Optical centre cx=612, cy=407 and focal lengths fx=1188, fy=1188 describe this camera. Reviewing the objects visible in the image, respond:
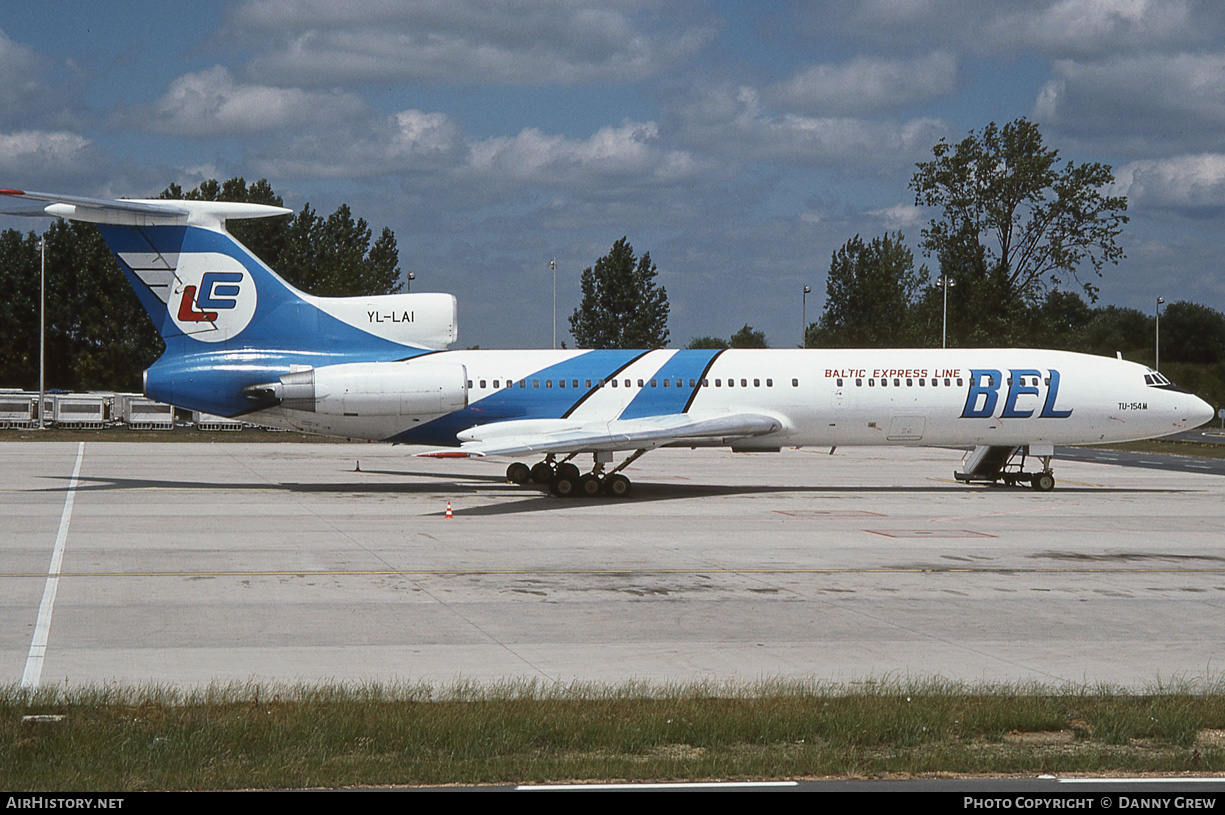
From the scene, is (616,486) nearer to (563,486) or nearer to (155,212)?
(563,486)

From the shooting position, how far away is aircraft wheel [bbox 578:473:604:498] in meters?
29.9

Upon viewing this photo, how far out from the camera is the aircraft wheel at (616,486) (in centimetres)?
2997

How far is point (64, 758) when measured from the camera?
26.6 feet

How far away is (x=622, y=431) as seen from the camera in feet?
95.9

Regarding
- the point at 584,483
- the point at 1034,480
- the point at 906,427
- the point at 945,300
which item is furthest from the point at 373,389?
Result: the point at 945,300

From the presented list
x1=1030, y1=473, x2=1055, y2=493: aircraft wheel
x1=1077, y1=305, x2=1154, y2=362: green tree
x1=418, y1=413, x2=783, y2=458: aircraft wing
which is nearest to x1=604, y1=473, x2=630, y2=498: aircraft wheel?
x1=418, y1=413, x2=783, y2=458: aircraft wing

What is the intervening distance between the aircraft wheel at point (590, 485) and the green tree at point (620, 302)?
57686 mm

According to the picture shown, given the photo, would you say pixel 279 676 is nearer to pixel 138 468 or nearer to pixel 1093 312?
pixel 138 468

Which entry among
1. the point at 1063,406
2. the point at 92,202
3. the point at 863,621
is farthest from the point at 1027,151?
the point at 863,621

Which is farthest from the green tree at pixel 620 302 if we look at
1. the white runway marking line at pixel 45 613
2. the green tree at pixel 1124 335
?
the white runway marking line at pixel 45 613

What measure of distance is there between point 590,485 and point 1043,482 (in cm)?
1273

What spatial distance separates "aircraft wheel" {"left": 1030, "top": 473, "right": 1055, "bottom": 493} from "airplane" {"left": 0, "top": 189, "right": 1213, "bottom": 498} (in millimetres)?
39

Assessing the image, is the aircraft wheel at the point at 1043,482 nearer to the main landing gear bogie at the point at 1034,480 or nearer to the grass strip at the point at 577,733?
the main landing gear bogie at the point at 1034,480

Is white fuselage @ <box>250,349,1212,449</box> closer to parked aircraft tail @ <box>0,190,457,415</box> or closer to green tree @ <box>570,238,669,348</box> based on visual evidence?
parked aircraft tail @ <box>0,190,457,415</box>
